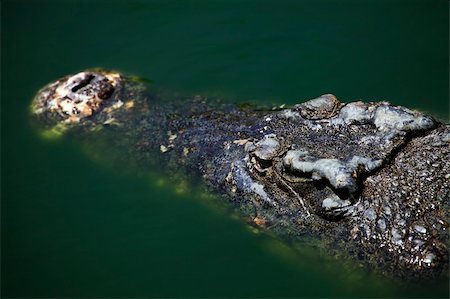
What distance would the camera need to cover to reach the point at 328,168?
374cm

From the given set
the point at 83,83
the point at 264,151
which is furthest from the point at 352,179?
the point at 83,83

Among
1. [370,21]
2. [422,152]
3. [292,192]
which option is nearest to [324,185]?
[292,192]

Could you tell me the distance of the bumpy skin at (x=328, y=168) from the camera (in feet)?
11.7

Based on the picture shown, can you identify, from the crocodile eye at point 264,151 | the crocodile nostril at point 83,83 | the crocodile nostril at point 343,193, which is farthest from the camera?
the crocodile nostril at point 83,83

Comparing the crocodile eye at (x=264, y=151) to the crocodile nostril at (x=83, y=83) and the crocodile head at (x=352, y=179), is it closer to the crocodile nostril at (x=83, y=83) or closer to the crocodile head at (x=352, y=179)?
the crocodile head at (x=352, y=179)

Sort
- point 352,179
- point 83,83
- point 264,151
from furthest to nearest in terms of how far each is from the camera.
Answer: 1. point 83,83
2. point 264,151
3. point 352,179

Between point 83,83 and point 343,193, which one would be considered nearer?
point 343,193

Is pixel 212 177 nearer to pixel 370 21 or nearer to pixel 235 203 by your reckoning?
pixel 235 203

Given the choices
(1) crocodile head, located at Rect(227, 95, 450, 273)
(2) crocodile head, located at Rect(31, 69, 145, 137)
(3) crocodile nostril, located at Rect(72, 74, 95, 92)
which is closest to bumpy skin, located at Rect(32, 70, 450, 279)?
(1) crocodile head, located at Rect(227, 95, 450, 273)

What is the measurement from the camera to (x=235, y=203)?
168 inches

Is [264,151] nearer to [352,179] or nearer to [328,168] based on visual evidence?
[328,168]

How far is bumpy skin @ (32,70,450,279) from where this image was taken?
140 inches

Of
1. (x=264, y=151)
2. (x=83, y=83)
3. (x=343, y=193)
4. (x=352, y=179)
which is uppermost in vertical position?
(x=83, y=83)

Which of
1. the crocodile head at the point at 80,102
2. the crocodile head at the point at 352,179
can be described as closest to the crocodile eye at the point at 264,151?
the crocodile head at the point at 352,179
